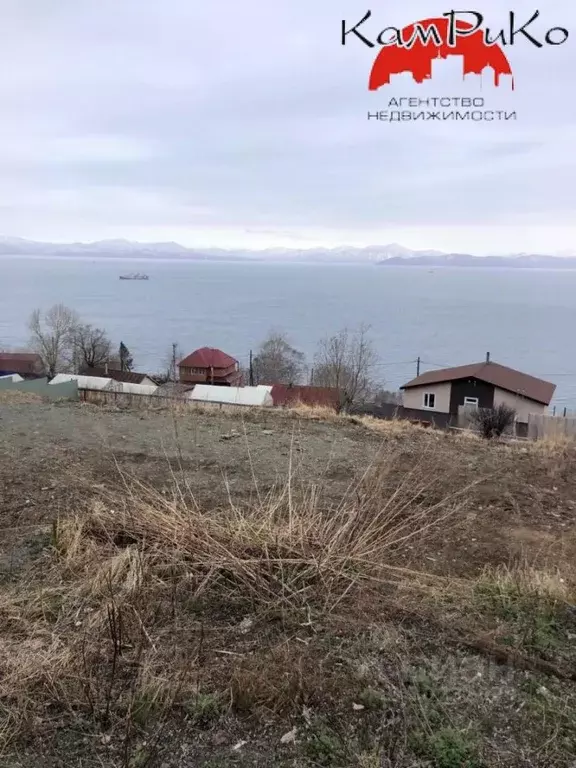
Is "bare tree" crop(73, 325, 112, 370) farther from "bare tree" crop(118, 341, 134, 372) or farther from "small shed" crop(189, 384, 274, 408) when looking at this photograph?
"small shed" crop(189, 384, 274, 408)

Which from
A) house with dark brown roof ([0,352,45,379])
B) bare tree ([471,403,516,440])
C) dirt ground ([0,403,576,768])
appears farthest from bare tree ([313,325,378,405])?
dirt ground ([0,403,576,768])

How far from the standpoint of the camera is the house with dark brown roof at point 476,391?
24.6 meters

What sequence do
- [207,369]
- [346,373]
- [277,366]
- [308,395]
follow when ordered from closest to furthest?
[308,395] < [346,373] < [207,369] < [277,366]

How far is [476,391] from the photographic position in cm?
2566

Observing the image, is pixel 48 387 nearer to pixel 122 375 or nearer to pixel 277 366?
pixel 122 375

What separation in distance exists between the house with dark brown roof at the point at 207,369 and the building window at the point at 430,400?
11876mm

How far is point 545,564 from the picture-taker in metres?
3.15

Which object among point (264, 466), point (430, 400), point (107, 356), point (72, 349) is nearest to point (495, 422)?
point (264, 466)

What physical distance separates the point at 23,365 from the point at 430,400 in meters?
27.8

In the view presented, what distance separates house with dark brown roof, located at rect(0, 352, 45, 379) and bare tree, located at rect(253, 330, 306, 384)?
1523cm

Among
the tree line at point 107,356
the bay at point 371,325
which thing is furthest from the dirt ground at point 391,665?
the bay at point 371,325

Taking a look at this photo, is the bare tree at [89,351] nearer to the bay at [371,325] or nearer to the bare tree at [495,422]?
the bay at [371,325]

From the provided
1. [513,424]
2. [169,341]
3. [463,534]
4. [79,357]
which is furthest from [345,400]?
[169,341]

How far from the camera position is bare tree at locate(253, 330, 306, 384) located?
40.5 m
